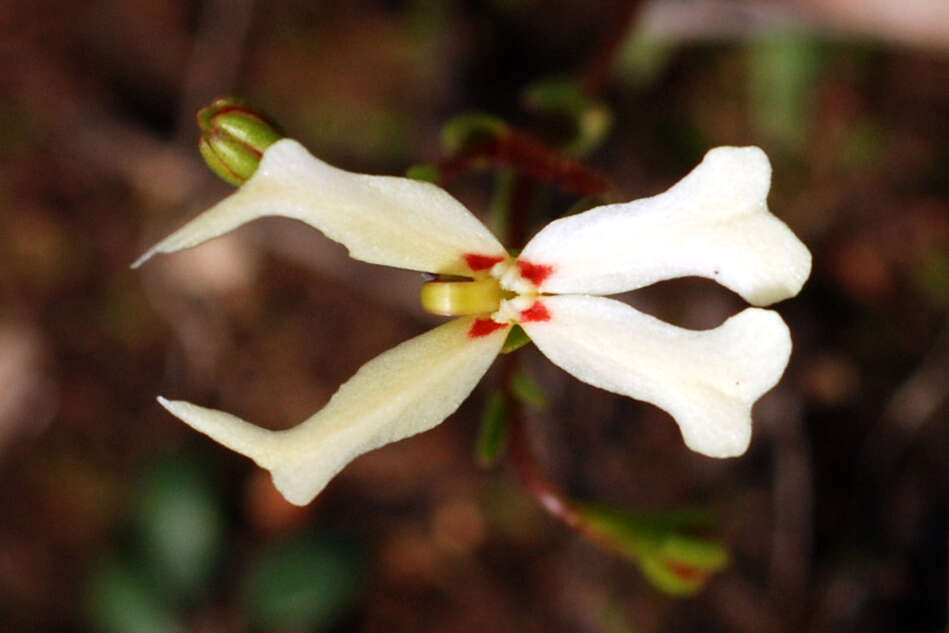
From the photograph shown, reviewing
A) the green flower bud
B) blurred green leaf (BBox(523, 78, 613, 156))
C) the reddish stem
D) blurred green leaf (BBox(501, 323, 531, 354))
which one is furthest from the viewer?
blurred green leaf (BBox(523, 78, 613, 156))

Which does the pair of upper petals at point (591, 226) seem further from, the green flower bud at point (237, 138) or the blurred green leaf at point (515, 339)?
the green flower bud at point (237, 138)

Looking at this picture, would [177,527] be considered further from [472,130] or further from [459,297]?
[459,297]

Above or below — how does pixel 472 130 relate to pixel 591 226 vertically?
above

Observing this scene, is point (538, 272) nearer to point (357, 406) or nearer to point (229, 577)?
point (357, 406)

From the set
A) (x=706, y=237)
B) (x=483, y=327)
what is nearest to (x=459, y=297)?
(x=483, y=327)

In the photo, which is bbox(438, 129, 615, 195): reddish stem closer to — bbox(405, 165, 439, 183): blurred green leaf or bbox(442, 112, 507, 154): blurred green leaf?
bbox(442, 112, 507, 154): blurred green leaf

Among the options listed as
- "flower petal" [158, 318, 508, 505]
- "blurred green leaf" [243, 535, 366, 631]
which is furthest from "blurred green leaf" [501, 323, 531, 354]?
"blurred green leaf" [243, 535, 366, 631]
